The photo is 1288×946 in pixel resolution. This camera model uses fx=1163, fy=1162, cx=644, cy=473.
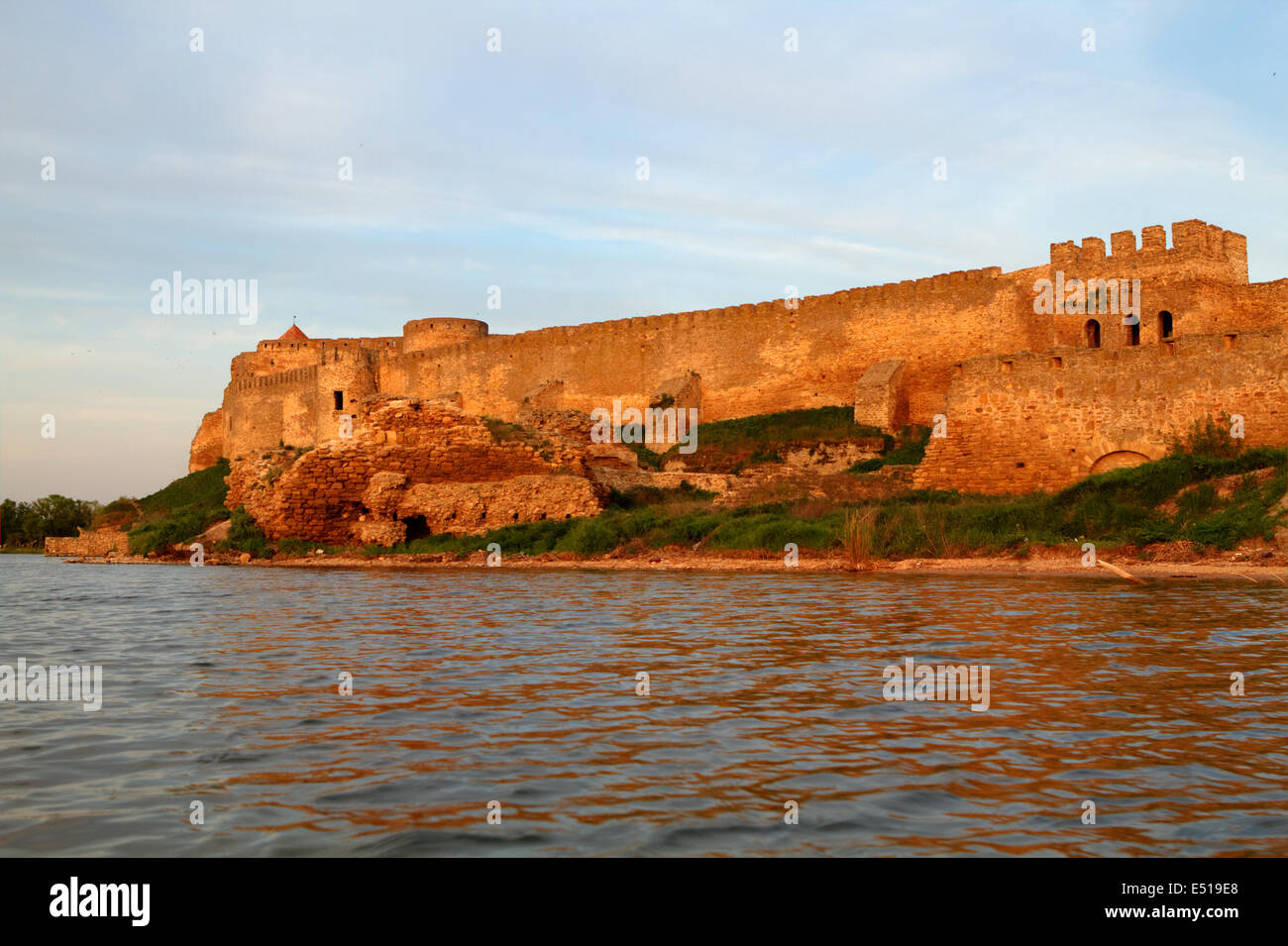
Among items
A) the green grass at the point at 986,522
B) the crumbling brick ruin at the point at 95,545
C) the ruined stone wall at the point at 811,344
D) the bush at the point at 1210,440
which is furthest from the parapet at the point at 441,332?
the bush at the point at 1210,440

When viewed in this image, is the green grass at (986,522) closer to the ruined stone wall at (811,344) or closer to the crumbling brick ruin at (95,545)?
the ruined stone wall at (811,344)

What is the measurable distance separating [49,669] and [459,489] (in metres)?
12.3

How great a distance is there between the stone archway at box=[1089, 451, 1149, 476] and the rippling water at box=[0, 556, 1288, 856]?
8540 millimetres

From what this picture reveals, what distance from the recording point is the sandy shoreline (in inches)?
492

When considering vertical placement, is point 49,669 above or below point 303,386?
below

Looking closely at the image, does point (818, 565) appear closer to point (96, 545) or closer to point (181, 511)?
point (181, 511)

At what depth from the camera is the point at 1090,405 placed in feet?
61.6

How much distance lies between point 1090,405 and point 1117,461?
1000 millimetres

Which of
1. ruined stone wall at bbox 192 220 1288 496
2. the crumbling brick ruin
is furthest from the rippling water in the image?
the crumbling brick ruin

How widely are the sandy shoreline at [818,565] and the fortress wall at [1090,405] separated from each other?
5071 millimetres

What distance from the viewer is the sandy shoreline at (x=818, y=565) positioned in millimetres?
12500

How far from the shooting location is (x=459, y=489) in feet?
64.2
